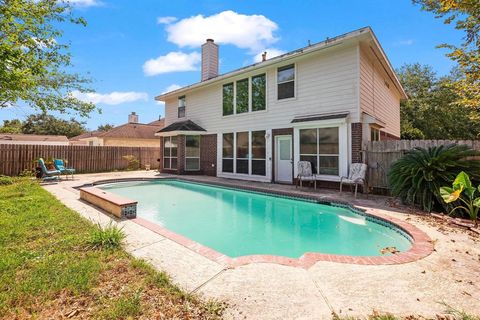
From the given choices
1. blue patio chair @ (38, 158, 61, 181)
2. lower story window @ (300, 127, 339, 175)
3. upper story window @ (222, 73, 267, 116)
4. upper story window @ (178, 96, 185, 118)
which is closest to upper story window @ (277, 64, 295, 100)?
upper story window @ (222, 73, 267, 116)

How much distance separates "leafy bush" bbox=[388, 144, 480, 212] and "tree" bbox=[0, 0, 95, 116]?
9.50 metres

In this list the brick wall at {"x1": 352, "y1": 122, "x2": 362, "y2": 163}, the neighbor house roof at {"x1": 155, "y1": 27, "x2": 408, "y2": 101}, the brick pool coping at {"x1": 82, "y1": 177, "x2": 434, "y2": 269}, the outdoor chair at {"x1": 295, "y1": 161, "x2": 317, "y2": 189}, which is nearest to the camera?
the brick pool coping at {"x1": 82, "y1": 177, "x2": 434, "y2": 269}

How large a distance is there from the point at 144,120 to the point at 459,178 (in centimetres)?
3311

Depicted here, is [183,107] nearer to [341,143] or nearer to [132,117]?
[341,143]

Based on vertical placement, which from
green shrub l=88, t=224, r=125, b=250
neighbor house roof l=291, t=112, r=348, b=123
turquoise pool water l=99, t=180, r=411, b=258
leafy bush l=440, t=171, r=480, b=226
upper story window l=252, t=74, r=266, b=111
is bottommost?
turquoise pool water l=99, t=180, r=411, b=258

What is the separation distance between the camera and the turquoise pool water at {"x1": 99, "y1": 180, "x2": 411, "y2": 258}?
190 inches

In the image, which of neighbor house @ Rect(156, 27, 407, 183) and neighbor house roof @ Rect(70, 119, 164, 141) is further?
neighbor house roof @ Rect(70, 119, 164, 141)

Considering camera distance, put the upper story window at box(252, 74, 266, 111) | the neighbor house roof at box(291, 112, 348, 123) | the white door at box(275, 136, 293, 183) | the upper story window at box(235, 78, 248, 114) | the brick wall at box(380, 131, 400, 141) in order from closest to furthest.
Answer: the neighbor house roof at box(291, 112, 348, 123) < the white door at box(275, 136, 293, 183) < the upper story window at box(252, 74, 266, 111) < the brick wall at box(380, 131, 400, 141) < the upper story window at box(235, 78, 248, 114)

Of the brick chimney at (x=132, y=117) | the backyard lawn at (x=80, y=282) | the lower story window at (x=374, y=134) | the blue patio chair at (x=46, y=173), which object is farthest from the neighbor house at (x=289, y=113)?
the brick chimney at (x=132, y=117)

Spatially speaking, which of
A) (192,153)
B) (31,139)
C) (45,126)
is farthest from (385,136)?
(45,126)

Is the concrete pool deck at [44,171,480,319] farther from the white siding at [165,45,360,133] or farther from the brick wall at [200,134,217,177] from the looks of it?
the brick wall at [200,134,217,177]

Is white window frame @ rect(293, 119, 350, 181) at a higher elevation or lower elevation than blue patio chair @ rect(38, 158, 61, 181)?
higher

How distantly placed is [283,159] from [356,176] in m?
3.55

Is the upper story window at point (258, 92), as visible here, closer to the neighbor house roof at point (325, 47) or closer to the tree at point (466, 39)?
the neighbor house roof at point (325, 47)
